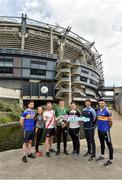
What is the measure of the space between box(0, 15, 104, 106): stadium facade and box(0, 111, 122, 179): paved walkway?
38364 millimetres

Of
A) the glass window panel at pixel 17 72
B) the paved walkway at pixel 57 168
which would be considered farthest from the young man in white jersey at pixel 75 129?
the glass window panel at pixel 17 72

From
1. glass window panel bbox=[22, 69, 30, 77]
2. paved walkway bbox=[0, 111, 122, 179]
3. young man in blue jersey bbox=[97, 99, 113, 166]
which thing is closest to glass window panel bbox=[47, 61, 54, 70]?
glass window panel bbox=[22, 69, 30, 77]

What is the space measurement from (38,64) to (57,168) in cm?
4679

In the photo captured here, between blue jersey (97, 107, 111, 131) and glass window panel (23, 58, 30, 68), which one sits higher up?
glass window panel (23, 58, 30, 68)

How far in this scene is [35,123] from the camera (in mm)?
7363

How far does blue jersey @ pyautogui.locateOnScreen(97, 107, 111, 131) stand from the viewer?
662cm

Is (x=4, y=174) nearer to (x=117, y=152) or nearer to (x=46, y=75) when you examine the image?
(x=117, y=152)

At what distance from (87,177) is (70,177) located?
1.36ft

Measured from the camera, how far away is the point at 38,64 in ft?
169

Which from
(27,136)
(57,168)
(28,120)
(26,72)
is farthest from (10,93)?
(57,168)

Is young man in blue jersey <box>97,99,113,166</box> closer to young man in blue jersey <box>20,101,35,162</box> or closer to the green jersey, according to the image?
the green jersey

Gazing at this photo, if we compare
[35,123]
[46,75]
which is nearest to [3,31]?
[46,75]

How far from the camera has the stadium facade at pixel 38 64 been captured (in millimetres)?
49562

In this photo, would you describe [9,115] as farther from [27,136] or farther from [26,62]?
[27,136]
